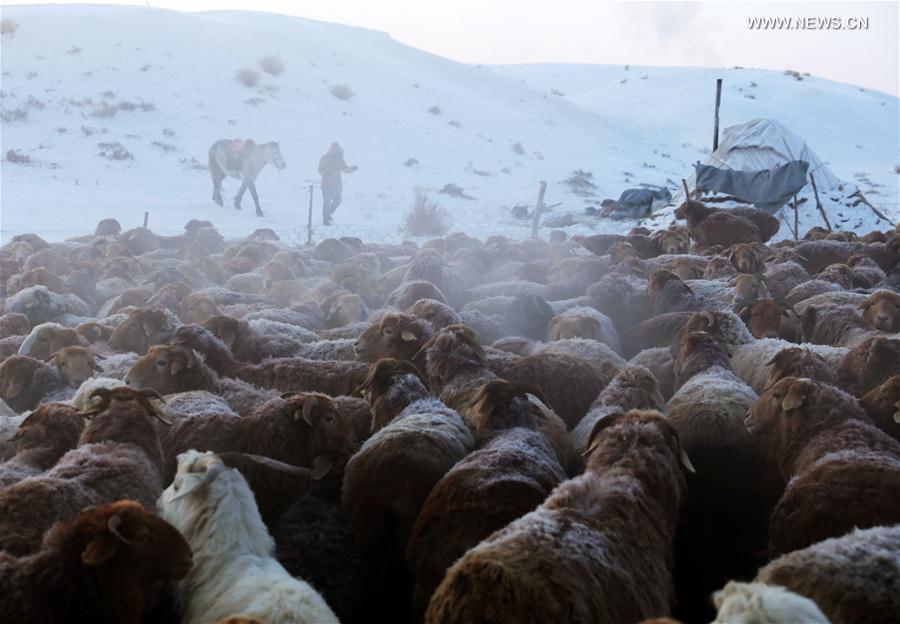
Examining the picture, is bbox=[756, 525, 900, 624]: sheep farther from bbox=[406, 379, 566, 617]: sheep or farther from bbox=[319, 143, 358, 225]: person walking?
bbox=[319, 143, 358, 225]: person walking

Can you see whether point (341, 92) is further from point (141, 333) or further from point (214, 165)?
point (141, 333)

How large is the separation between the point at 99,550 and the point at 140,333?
512 cm

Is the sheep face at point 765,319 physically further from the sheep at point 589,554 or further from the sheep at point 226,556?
the sheep at point 226,556

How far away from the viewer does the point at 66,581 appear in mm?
3256

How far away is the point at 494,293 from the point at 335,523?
677cm

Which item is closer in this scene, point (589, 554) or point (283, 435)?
point (589, 554)

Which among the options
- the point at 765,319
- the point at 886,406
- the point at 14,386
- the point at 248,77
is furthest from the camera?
the point at 248,77

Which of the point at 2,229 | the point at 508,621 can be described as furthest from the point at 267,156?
the point at 508,621

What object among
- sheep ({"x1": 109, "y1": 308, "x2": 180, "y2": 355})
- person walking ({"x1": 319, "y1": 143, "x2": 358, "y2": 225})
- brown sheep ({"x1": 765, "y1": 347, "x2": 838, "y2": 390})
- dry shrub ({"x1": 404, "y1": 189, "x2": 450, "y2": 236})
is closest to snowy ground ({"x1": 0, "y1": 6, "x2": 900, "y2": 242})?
dry shrub ({"x1": 404, "y1": 189, "x2": 450, "y2": 236})

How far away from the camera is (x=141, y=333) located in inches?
315

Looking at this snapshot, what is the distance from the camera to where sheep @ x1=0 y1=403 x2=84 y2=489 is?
4.86m

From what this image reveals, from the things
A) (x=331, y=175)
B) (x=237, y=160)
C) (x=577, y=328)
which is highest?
(x=577, y=328)

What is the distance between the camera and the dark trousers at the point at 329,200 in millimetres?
22844

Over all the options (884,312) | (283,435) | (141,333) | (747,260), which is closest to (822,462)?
(283,435)
